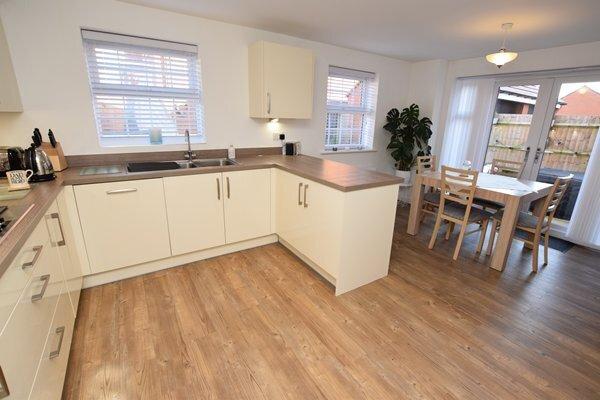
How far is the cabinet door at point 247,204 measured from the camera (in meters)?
2.62

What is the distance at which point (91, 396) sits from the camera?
139 cm

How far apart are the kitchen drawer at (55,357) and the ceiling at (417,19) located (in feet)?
7.94

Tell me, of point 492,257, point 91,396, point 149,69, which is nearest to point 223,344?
point 91,396

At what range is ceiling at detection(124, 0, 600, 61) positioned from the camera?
2.28 m

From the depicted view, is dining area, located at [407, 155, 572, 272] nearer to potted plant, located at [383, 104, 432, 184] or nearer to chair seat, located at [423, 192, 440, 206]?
chair seat, located at [423, 192, 440, 206]

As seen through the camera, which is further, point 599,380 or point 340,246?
point 340,246

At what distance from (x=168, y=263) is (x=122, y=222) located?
1.87ft

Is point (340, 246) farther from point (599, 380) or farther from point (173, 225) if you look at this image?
point (599, 380)

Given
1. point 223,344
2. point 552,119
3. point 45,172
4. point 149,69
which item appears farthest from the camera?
point 552,119

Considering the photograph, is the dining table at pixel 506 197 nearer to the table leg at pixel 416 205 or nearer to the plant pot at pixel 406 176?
the table leg at pixel 416 205

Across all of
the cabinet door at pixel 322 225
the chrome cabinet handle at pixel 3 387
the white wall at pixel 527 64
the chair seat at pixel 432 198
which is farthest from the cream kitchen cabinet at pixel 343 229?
the white wall at pixel 527 64

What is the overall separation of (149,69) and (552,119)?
4.64m

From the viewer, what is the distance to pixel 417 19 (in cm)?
262

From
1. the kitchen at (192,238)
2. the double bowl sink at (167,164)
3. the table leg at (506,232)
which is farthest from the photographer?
the double bowl sink at (167,164)
